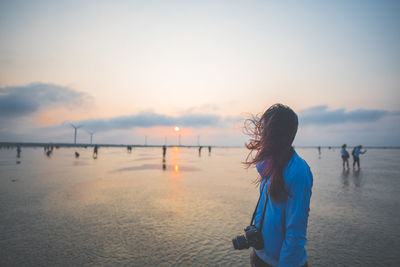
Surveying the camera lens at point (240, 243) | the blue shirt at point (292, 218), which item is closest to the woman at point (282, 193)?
the blue shirt at point (292, 218)

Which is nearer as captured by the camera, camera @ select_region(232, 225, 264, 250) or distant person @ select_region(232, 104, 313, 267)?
distant person @ select_region(232, 104, 313, 267)

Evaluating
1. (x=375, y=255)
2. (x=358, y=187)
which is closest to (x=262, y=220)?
(x=375, y=255)

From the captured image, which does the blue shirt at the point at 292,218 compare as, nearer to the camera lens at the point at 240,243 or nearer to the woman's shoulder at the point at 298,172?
the woman's shoulder at the point at 298,172

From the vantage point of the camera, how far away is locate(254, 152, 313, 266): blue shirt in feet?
5.10

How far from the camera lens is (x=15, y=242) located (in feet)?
15.4

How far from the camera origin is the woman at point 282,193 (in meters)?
1.56

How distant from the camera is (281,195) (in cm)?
168

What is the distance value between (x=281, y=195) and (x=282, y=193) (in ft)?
0.06

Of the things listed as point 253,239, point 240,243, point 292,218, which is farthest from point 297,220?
point 240,243

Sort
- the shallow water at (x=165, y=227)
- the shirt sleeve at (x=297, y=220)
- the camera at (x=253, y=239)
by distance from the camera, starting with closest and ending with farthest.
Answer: the shirt sleeve at (x=297, y=220)
the camera at (x=253, y=239)
the shallow water at (x=165, y=227)

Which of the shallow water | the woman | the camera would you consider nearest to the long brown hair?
the woman

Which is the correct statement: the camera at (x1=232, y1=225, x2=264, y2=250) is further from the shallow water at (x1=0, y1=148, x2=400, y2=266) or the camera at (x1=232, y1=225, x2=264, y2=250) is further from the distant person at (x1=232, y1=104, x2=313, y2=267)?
the shallow water at (x1=0, y1=148, x2=400, y2=266)

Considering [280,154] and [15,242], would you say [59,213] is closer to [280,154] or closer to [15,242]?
[15,242]

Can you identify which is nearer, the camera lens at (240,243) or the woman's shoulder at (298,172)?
the woman's shoulder at (298,172)
